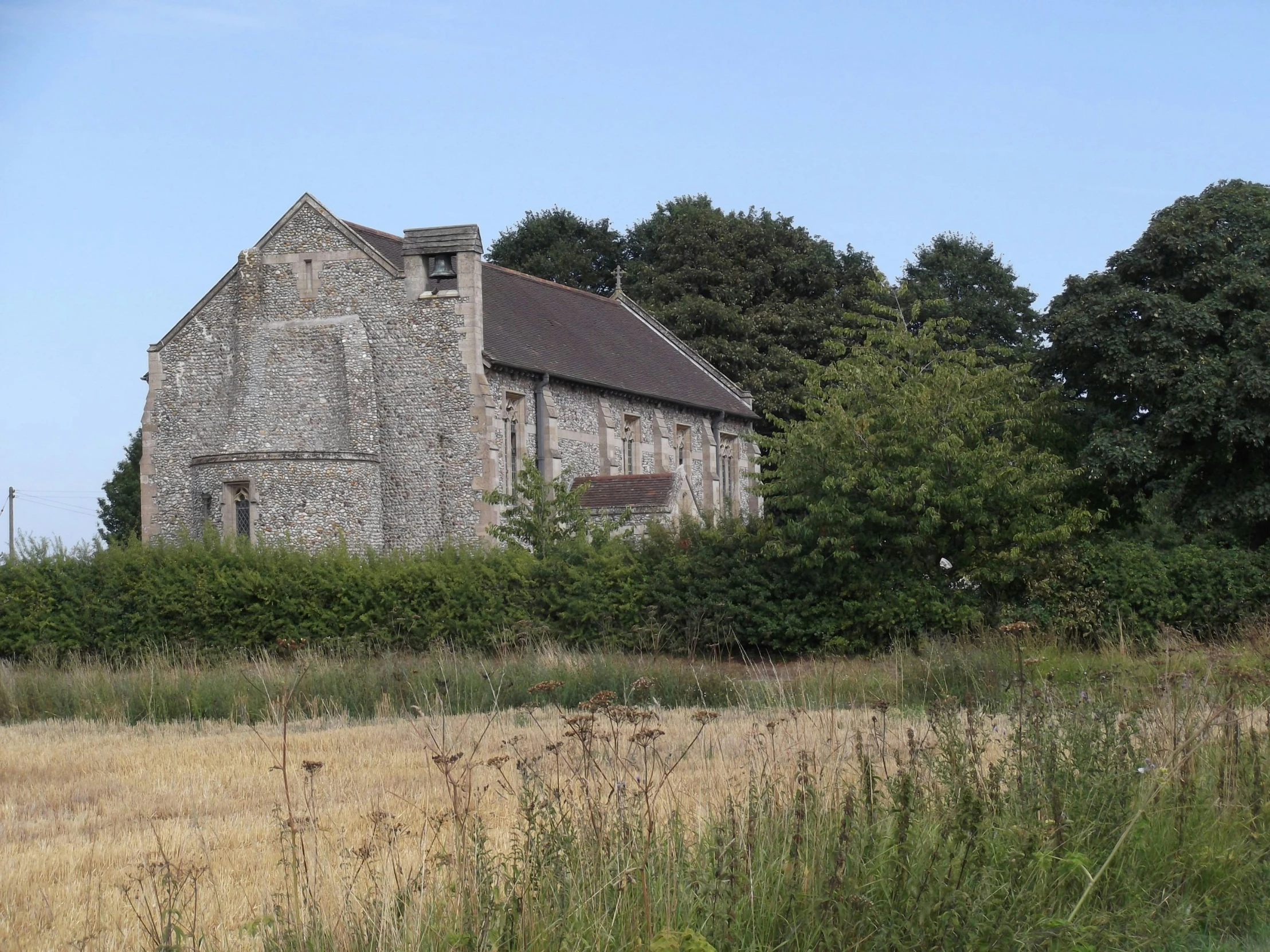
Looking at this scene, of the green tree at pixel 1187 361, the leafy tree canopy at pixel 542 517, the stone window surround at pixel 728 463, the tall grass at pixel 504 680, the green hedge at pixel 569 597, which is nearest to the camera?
the tall grass at pixel 504 680

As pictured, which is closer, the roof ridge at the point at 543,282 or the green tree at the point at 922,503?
the green tree at the point at 922,503

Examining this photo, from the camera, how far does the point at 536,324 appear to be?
4084 centimetres

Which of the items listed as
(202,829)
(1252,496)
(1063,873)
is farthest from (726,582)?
(1063,873)

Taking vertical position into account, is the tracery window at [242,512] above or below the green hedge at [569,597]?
above

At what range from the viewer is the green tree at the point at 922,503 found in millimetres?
22891

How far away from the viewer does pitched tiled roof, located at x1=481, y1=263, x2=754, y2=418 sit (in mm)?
38031

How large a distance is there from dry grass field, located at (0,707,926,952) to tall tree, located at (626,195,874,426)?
39.0 meters

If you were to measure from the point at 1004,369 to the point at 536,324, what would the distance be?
19.0m

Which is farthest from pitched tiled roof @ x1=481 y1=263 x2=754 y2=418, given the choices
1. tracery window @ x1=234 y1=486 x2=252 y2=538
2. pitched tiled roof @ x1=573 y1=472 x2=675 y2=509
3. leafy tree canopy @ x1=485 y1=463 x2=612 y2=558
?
tracery window @ x1=234 y1=486 x2=252 y2=538

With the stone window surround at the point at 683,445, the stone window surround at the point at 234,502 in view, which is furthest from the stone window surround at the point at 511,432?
the stone window surround at the point at 683,445

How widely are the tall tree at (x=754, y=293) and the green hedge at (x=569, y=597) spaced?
2735 centimetres

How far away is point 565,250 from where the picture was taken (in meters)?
61.8

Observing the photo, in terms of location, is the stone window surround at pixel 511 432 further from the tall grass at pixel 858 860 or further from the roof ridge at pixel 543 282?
the tall grass at pixel 858 860

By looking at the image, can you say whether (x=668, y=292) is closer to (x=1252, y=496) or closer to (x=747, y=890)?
(x=1252, y=496)
